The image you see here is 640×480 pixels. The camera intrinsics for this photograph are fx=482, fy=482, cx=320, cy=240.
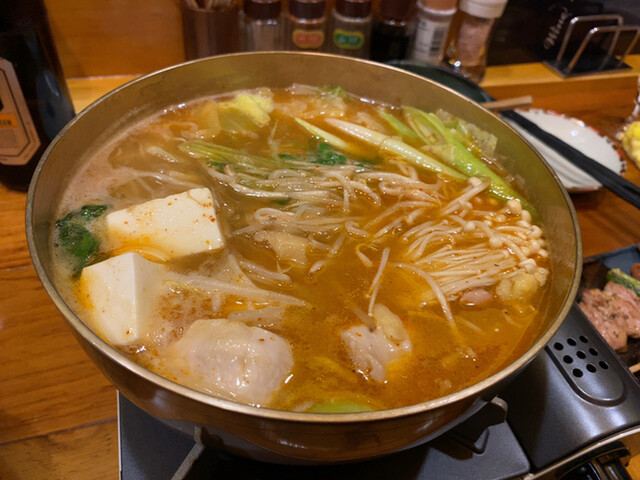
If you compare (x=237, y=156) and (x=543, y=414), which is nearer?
(x=543, y=414)

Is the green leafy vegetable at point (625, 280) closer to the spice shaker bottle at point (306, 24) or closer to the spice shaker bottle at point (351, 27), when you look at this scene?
the spice shaker bottle at point (351, 27)

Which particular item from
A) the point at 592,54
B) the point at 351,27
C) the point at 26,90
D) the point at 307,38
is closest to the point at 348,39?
the point at 351,27

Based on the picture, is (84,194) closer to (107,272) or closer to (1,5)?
(107,272)

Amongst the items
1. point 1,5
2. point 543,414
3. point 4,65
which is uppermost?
point 1,5

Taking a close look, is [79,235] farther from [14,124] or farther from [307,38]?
[307,38]

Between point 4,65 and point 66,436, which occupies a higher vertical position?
point 4,65

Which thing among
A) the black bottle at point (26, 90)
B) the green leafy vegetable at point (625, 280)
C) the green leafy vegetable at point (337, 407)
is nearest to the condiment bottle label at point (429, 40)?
the green leafy vegetable at point (625, 280)

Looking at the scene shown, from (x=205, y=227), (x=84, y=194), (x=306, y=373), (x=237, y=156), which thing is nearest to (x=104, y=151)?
(x=84, y=194)
